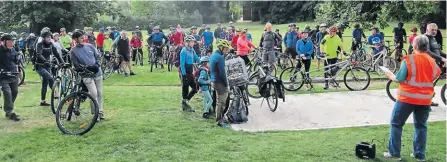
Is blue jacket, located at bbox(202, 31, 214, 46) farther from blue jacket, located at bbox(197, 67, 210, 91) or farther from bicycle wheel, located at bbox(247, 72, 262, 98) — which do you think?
blue jacket, located at bbox(197, 67, 210, 91)

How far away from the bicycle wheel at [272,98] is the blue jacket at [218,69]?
1.66 m

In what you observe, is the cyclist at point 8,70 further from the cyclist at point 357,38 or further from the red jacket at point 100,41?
the cyclist at point 357,38

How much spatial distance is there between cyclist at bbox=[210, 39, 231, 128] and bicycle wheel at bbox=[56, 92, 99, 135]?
2023 millimetres

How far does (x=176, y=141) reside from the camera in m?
7.13

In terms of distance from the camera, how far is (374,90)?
39.0ft

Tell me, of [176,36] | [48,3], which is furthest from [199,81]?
[48,3]

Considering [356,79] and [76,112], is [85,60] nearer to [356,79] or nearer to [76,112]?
[76,112]

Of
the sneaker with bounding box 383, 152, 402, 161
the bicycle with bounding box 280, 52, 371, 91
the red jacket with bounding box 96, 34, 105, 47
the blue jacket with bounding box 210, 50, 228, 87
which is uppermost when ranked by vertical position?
the red jacket with bounding box 96, 34, 105, 47

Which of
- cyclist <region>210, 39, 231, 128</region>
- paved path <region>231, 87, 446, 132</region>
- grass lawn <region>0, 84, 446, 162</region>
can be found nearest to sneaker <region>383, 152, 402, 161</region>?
grass lawn <region>0, 84, 446, 162</region>

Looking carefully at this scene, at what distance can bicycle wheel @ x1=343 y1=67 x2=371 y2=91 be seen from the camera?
11.8 metres

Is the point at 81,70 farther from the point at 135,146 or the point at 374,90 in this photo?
the point at 374,90

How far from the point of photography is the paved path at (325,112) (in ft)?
27.7

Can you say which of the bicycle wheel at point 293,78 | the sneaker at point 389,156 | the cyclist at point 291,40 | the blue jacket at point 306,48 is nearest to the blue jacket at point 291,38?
the cyclist at point 291,40

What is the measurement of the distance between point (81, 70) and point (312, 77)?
20.6ft
